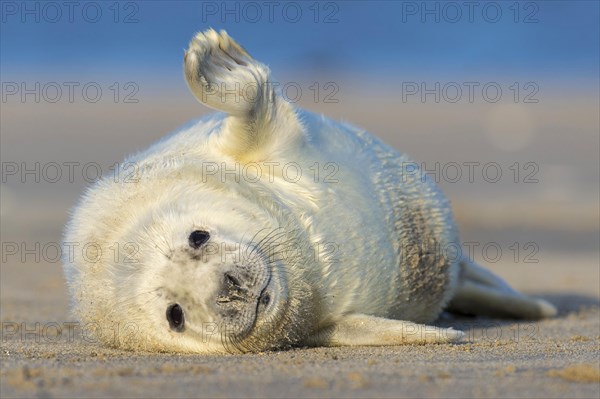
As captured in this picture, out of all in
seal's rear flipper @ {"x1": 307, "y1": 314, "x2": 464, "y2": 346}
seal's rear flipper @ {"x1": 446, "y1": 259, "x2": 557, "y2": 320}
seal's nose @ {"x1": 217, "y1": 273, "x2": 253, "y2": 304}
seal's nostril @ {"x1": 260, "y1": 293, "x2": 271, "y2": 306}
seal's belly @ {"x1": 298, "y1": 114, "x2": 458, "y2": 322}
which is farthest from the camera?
seal's rear flipper @ {"x1": 446, "y1": 259, "x2": 557, "y2": 320}

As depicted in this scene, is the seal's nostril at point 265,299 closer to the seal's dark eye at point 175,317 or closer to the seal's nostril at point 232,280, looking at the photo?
the seal's nostril at point 232,280

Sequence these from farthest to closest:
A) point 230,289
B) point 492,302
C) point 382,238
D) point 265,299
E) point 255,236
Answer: point 492,302 → point 382,238 → point 255,236 → point 265,299 → point 230,289

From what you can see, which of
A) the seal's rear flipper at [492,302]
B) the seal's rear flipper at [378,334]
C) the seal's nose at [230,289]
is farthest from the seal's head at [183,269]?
the seal's rear flipper at [492,302]

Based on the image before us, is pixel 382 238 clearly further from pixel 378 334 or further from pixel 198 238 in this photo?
pixel 198 238

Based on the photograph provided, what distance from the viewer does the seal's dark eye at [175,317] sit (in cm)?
487

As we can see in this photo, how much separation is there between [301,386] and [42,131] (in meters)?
23.7

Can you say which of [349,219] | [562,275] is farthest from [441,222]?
[562,275]

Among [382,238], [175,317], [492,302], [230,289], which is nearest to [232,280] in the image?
[230,289]

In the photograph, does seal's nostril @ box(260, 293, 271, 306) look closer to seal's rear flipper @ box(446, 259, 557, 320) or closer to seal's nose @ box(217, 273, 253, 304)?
seal's nose @ box(217, 273, 253, 304)

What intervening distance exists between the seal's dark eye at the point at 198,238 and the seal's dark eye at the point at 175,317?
11.2 inches

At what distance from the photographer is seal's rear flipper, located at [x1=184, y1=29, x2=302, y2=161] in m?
5.88

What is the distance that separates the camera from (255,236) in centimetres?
515

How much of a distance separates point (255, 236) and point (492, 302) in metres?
2.86

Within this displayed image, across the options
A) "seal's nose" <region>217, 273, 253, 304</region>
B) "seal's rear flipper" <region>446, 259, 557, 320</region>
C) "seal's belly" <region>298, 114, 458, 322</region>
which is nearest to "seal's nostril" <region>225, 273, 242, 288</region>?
"seal's nose" <region>217, 273, 253, 304</region>
